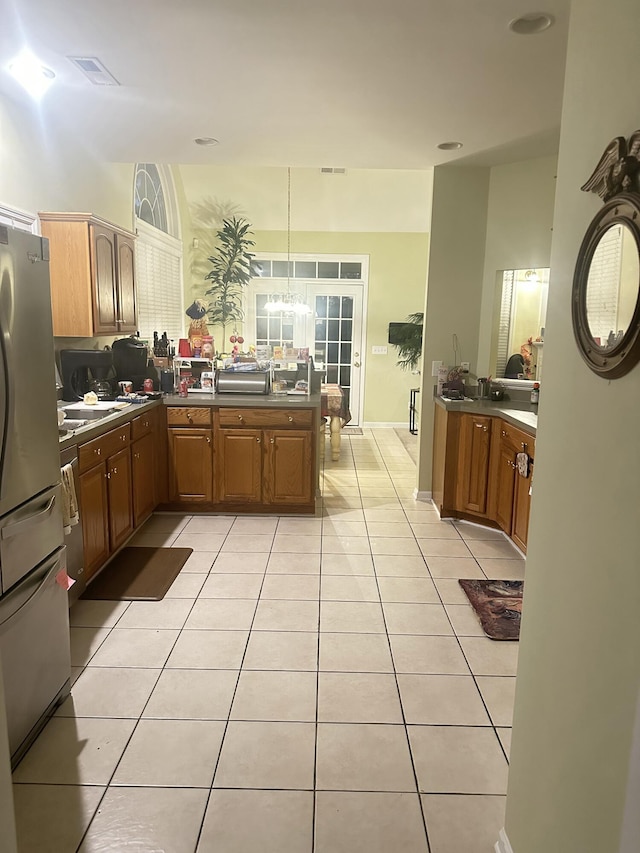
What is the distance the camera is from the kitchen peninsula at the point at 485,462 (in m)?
3.72

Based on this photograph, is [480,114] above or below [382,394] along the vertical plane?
above

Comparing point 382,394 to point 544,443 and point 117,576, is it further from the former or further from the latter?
point 544,443

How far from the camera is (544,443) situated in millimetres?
1524

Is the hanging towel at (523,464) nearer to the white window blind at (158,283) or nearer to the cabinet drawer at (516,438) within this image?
the cabinet drawer at (516,438)

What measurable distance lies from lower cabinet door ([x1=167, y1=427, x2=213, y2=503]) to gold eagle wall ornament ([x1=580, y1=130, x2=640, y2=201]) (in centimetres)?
353

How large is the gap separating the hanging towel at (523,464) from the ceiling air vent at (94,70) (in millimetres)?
3081

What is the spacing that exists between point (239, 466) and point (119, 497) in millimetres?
1049

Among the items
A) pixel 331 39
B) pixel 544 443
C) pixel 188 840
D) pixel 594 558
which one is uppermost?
pixel 331 39

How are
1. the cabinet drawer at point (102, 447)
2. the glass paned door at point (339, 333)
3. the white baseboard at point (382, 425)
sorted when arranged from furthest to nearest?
the white baseboard at point (382, 425), the glass paned door at point (339, 333), the cabinet drawer at point (102, 447)

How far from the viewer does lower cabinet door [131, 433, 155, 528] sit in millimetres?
3848

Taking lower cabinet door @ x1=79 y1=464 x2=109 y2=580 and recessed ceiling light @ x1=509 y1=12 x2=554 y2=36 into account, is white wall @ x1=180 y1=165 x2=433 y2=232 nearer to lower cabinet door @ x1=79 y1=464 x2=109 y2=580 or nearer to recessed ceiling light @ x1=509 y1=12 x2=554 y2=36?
recessed ceiling light @ x1=509 y1=12 x2=554 y2=36

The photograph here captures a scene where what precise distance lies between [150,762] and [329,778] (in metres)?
0.62

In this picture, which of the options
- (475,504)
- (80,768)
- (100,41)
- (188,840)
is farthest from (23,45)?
(475,504)

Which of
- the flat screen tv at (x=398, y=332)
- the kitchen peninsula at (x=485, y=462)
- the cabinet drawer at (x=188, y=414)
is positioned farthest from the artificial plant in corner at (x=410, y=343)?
the cabinet drawer at (x=188, y=414)
